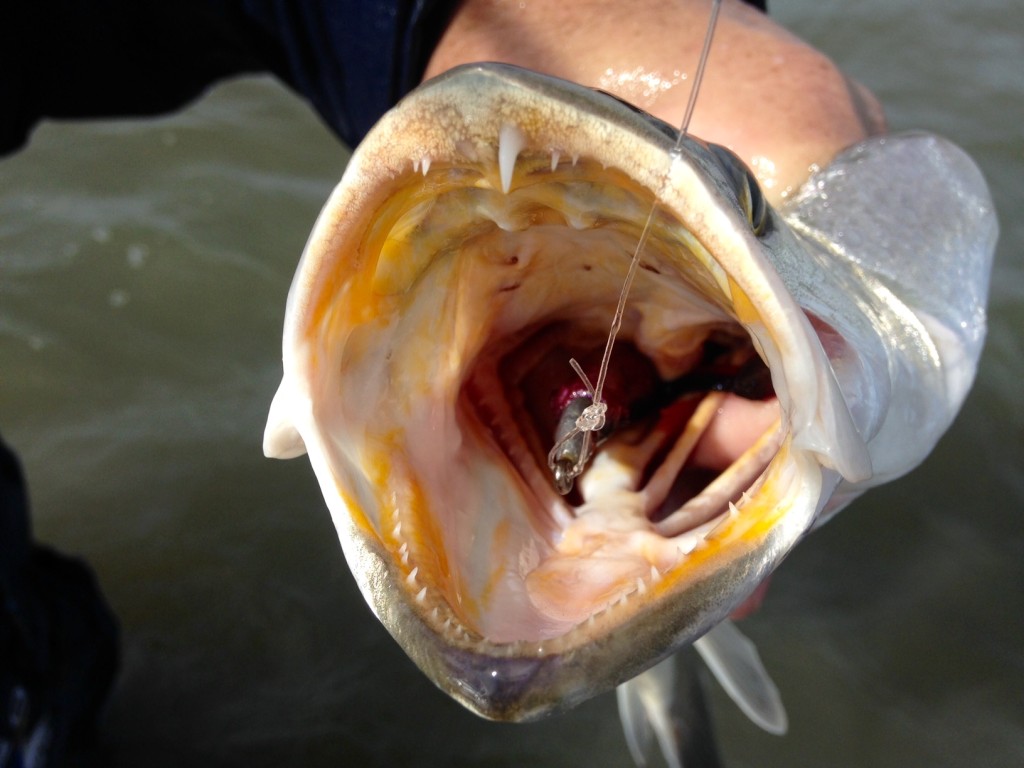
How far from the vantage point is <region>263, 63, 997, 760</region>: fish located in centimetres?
107

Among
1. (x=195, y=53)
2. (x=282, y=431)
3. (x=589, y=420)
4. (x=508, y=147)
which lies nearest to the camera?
(x=508, y=147)

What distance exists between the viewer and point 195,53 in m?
2.34

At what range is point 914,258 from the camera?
1.84 metres

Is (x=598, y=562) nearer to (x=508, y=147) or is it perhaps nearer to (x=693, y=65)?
(x=508, y=147)

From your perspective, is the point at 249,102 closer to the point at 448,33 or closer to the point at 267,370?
the point at 267,370

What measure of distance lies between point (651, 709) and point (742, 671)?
237 mm

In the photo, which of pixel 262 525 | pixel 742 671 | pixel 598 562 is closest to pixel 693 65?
pixel 598 562

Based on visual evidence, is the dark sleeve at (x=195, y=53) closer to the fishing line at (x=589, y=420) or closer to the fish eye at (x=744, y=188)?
the fishing line at (x=589, y=420)

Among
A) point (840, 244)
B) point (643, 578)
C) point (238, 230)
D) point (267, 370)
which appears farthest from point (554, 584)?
point (238, 230)

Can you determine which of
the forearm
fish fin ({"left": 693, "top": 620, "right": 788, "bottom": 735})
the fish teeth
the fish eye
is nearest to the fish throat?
the fish teeth

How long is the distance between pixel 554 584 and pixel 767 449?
34 cm

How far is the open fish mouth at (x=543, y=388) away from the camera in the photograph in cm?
106

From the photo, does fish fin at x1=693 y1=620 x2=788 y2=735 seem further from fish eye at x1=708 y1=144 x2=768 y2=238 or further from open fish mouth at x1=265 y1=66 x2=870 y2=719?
fish eye at x1=708 y1=144 x2=768 y2=238

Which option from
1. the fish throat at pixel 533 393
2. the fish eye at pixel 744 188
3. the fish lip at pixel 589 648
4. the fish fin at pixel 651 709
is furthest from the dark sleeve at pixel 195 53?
the fish fin at pixel 651 709
